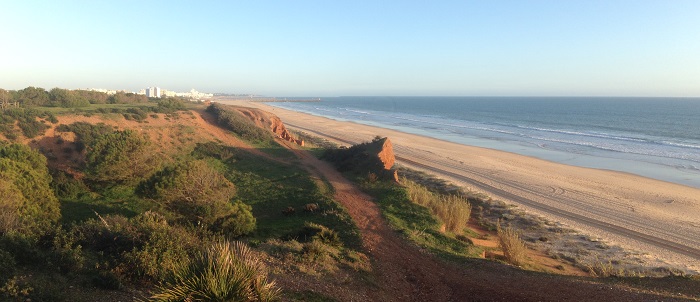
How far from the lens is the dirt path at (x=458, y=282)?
28.0 feet

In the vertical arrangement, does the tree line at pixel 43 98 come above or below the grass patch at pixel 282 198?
above

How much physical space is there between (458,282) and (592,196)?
58.5 ft

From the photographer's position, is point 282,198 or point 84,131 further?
point 84,131

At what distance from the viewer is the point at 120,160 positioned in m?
18.0

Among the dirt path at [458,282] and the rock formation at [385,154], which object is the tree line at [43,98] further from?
the dirt path at [458,282]

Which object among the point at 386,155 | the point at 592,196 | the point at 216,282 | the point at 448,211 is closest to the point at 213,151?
the point at 386,155

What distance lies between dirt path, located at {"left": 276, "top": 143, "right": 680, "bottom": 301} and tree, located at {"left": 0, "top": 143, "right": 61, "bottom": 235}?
8.98m

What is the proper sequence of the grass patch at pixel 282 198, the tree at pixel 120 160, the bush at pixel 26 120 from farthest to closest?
the bush at pixel 26 120 → the tree at pixel 120 160 → the grass patch at pixel 282 198

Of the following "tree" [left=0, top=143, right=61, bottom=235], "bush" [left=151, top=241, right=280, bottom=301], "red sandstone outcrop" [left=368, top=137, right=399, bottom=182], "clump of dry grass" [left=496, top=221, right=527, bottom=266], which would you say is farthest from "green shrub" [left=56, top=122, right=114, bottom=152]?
"clump of dry grass" [left=496, top=221, right=527, bottom=266]

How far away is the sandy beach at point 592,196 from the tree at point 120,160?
59.4 ft

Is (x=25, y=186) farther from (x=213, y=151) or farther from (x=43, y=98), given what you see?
(x=43, y=98)

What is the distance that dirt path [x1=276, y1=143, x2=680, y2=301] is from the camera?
854 cm

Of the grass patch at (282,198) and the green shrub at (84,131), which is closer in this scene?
the grass patch at (282,198)

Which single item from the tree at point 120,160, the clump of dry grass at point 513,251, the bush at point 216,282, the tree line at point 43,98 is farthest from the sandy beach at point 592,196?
the tree line at point 43,98
